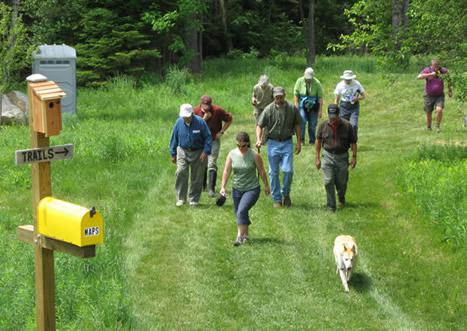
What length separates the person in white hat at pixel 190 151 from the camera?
50.3ft

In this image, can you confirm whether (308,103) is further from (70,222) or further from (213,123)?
(70,222)

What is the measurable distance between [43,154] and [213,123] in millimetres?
8744

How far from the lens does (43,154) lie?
297 inches

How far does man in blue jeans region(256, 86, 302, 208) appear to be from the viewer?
1529 cm

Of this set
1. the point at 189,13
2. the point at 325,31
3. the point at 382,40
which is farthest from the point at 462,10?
the point at 325,31

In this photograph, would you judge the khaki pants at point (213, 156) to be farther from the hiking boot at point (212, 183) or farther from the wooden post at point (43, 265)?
the wooden post at point (43, 265)

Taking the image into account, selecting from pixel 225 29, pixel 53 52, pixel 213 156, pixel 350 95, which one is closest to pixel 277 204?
pixel 213 156

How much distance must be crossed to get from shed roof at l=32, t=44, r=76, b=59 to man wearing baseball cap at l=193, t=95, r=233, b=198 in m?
11.0

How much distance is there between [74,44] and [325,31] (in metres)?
16.9

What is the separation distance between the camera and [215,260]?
12711 mm

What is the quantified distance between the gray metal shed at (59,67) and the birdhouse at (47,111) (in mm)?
18751

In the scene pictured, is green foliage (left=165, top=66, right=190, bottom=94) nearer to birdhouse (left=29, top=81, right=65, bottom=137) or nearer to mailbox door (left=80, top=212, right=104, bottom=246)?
birdhouse (left=29, top=81, right=65, bottom=137)

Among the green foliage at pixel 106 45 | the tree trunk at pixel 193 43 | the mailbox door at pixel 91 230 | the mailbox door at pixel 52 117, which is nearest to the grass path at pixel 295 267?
the mailbox door at pixel 91 230

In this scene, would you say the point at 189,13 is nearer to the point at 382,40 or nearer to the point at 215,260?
the point at 382,40
